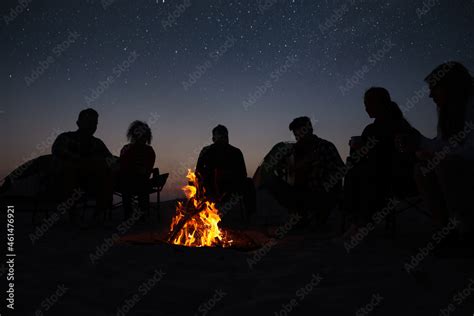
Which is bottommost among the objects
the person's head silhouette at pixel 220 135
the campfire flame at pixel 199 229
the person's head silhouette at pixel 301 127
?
the campfire flame at pixel 199 229

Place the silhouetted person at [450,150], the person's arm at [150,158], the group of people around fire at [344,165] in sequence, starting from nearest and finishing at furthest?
the silhouetted person at [450,150] → the group of people around fire at [344,165] → the person's arm at [150,158]

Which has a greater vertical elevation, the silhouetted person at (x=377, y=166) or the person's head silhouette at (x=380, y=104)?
the person's head silhouette at (x=380, y=104)

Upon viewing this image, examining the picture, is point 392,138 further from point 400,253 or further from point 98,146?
point 98,146

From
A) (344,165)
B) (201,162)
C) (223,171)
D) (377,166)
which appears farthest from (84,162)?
(377,166)

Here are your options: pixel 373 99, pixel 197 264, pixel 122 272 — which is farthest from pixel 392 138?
pixel 122 272

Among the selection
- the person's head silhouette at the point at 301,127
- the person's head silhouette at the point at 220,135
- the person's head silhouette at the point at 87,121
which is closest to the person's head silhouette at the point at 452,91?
Answer: the person's head silhouette at the point at 301,127

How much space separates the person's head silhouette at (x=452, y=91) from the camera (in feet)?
10.9

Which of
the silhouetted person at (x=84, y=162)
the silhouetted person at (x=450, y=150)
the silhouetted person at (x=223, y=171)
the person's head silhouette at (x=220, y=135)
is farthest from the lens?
the person's head silhouette at (x=220, y=135)

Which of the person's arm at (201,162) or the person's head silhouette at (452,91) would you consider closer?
the person's head silhouette at (452,91)

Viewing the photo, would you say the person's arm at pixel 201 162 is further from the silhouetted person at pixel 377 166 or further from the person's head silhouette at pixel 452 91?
the person's head silhouette at pixel 452 91

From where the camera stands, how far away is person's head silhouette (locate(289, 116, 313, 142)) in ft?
20.8

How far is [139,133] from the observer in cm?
747

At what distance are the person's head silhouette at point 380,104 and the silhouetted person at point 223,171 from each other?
10.5ft

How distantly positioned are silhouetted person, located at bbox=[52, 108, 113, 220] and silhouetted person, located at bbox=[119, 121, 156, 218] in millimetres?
527
